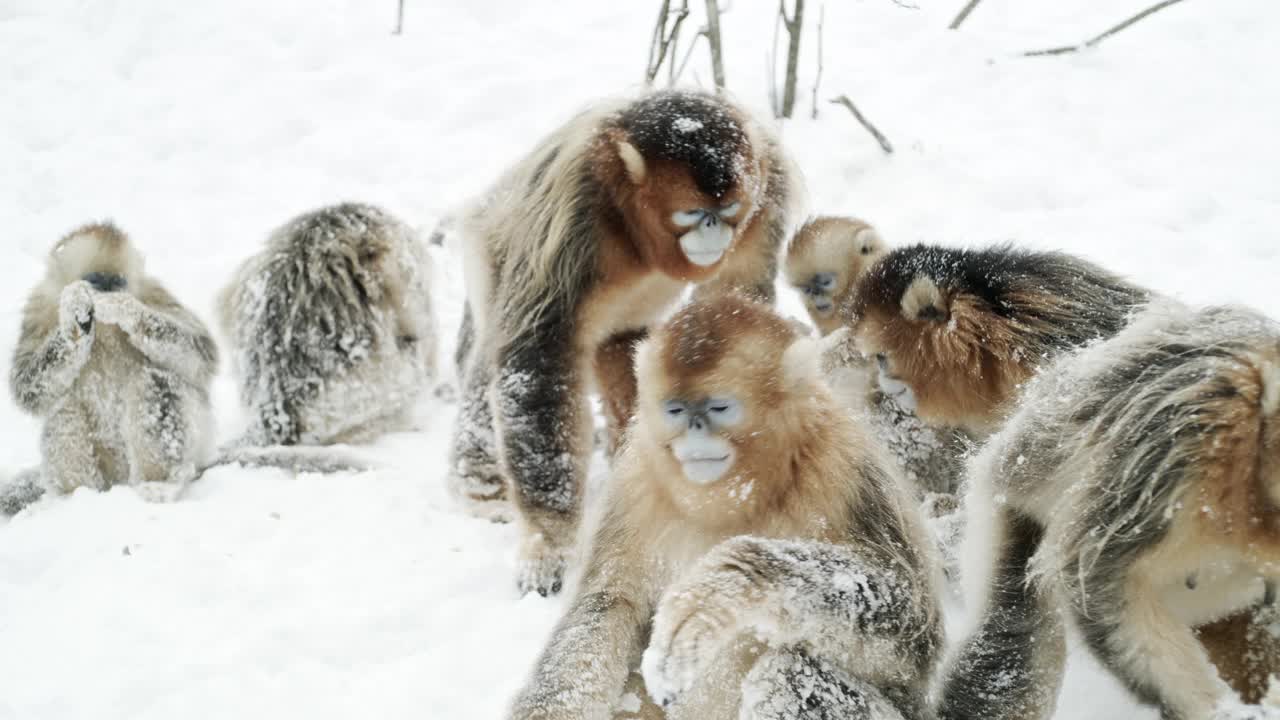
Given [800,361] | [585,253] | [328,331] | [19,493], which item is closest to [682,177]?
[585,253]

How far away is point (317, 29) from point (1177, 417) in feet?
28.2

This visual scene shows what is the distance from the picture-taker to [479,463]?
4.81 metres

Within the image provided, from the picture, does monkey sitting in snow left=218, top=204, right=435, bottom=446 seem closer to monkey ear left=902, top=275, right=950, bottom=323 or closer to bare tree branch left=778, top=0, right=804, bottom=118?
bare tree branch left=778, top=0, right=804, bottom=118

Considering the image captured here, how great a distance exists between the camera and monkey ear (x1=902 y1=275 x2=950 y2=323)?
369 centimetres

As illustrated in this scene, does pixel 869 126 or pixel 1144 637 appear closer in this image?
pixel 1144 637

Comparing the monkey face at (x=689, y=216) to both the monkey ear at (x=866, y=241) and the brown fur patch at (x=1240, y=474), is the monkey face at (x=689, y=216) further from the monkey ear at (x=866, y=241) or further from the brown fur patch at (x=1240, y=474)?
the brown fur patch at (x=1240, y=474)

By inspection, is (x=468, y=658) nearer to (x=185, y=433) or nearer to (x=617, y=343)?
(x=617, y=343)

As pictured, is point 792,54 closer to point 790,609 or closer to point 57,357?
point 57,357

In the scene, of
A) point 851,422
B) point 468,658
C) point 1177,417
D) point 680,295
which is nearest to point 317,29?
point 680,295

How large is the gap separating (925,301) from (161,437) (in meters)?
3.61

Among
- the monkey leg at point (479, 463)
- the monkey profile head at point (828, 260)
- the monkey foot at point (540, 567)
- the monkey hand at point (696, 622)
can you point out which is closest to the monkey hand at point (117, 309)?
the monkey leg at point (479, 463)

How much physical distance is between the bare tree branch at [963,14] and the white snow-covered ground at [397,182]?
0.19 m

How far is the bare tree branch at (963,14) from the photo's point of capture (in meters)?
7.78

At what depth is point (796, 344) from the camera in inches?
115
